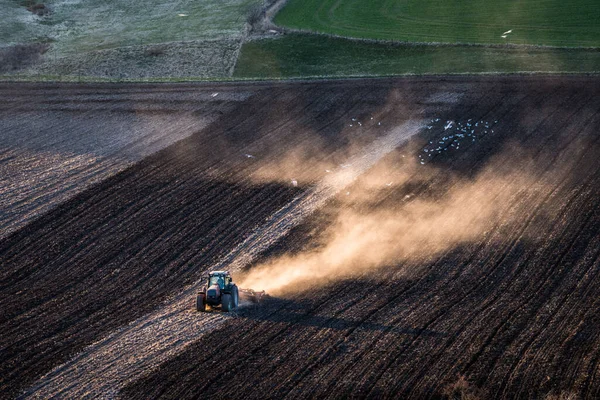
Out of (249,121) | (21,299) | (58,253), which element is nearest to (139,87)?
(249,121)

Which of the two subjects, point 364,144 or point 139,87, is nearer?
point 364,144

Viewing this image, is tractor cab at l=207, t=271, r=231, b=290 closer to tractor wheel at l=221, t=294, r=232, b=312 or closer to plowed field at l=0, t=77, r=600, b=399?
tractor wheel at l=221, t=294, r=232, b=312

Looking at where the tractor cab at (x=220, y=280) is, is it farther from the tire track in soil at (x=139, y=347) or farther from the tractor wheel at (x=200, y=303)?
the tire track in soil at (x=139, y=347)

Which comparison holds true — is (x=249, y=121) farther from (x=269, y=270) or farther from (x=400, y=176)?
(x=269, y=270)

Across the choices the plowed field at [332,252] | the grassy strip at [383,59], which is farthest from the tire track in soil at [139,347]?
the grassy strip at [383,59]

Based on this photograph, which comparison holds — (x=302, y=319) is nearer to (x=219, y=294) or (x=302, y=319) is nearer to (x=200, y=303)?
(x=219, y=294)

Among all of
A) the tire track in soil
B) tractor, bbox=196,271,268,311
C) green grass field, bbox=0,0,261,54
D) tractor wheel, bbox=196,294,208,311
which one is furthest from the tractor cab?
green grass field, bbox=0,0,261,54
